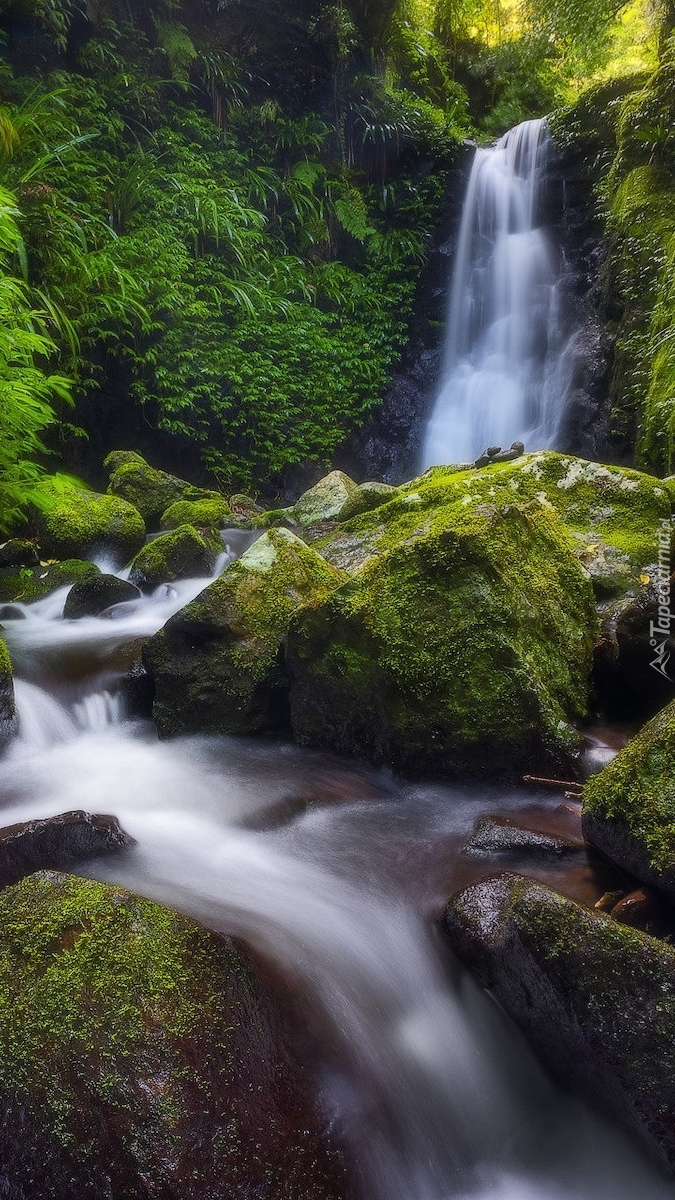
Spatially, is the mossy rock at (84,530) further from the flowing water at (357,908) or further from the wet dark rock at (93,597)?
the flowing water at (357,908)

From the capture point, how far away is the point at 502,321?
1153cm

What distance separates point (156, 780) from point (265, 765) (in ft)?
1.84

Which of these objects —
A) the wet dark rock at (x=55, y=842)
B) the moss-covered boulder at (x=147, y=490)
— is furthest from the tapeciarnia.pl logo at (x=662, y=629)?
the moss-covered boulder at (x=147, y=490)

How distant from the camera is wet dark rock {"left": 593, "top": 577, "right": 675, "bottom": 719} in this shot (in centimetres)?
328

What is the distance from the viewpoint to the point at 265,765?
3.38 m

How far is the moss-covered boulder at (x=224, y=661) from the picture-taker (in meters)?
3.64

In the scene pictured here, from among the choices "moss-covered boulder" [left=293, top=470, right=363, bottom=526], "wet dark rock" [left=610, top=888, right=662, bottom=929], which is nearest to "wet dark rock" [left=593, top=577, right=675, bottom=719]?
"wet dark rock" [left=610, top=888, right=662, bottom=929]

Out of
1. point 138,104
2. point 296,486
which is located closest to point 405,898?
point 296,486

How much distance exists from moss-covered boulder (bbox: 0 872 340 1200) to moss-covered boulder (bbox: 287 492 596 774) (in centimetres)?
147

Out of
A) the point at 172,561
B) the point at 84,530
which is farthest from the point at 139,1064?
the point at 84,530

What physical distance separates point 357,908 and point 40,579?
215 inches

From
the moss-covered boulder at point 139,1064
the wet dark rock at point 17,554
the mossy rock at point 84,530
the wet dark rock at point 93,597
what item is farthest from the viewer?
the mossy rock at point 84,530

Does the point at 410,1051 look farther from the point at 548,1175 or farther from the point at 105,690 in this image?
the point at 105,690

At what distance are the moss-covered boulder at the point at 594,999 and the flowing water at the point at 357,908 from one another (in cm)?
9
